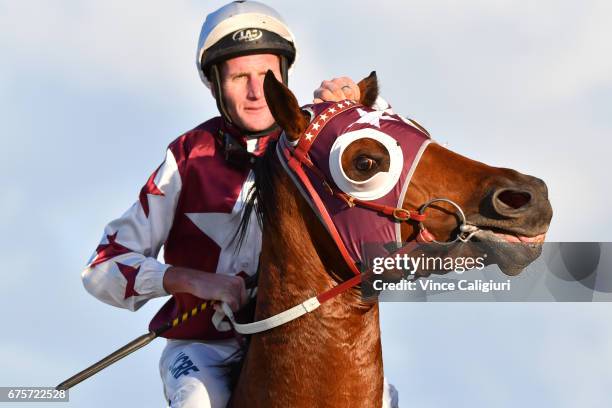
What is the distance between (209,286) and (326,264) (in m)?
0.83

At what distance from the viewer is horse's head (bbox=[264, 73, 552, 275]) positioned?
3.98m

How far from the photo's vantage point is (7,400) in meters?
5.89

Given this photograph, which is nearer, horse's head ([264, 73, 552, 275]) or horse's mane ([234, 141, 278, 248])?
horse's head ([264, 73, 552, 275])

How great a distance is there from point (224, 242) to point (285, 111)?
1339 mm

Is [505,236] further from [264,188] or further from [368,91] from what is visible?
[368,91]

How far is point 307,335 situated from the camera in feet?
14.1

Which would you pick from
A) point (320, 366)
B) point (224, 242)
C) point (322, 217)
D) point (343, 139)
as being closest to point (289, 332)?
point (320, 366)

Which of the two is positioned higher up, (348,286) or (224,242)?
(224,242)

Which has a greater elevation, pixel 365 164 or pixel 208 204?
pixel 208 204

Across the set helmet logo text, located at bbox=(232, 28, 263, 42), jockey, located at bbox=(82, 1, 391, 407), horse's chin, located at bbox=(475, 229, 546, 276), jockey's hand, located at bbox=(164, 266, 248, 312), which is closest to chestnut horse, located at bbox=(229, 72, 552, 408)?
horse's chin, located at bbox=(475, 229, 546, 276)

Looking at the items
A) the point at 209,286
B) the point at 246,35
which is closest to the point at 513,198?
the point at 209,286

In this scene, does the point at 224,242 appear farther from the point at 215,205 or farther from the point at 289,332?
the point at 289,332

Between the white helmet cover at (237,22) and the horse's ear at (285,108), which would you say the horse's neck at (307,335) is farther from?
the white helmet cover at (237,22)

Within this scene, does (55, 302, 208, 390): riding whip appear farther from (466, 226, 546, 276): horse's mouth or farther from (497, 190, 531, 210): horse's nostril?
(497, 190, 531, 210): horse's nostril
